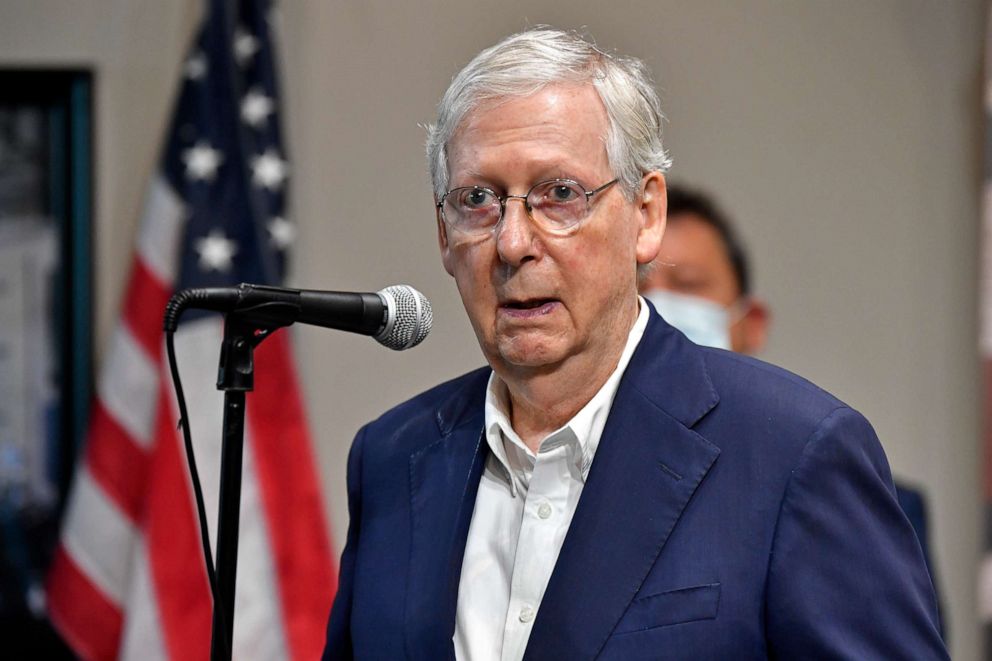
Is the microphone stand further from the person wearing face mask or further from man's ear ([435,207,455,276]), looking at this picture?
the person wearing face mask

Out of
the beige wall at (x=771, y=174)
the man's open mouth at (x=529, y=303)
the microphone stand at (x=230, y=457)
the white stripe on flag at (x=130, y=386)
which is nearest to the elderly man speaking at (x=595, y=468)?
the man's open mouth at (x=529, y=303)

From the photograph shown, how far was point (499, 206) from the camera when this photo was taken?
1.37 metres

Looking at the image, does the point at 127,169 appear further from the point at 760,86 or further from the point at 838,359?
the point at 838,359

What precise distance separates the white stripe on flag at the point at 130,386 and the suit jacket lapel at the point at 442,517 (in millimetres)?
1671

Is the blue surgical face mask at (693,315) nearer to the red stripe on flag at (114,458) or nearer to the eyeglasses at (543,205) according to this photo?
the red stripe on flag at (114,458)

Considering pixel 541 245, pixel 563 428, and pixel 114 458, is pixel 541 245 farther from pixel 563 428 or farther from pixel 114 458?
pixel 114 458

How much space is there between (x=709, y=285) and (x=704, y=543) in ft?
6.17

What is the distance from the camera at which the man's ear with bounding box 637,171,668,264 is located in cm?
145

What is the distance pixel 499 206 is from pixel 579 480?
34 centimetres

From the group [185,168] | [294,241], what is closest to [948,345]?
[294,241]

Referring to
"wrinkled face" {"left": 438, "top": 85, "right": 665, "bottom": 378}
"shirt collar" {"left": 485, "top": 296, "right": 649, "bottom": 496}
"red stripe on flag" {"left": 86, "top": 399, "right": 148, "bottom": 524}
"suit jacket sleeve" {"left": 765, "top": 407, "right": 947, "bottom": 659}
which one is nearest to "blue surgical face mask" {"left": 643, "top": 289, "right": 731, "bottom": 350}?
"red stripe on flag" {"left": 86, "top": 399, "right": 148, "bottom": 524}

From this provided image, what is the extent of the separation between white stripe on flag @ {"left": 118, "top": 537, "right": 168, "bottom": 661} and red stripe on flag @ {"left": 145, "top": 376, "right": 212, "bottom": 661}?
0.05ft

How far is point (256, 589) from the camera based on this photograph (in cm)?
296

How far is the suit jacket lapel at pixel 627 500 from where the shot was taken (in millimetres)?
1270
